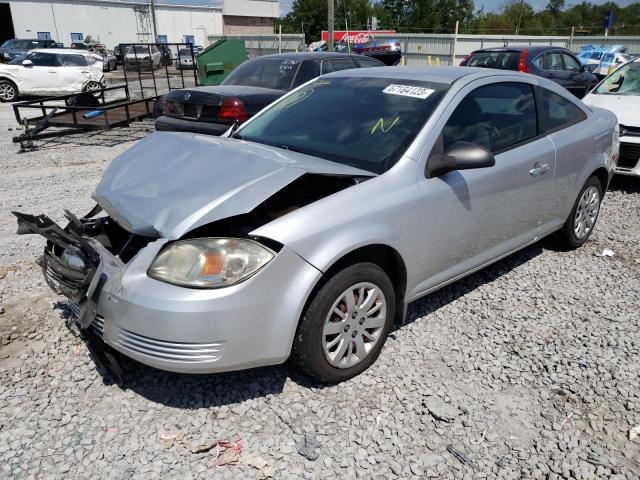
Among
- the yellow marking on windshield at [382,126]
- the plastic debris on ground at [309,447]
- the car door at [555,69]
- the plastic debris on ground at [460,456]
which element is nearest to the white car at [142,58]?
the car door at [555,69]

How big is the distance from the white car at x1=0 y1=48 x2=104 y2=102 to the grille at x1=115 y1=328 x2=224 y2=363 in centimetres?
1680

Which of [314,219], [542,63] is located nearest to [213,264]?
[314,219]

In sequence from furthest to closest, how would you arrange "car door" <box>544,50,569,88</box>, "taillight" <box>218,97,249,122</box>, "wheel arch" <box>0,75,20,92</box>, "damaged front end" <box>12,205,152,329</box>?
"wheel arch" <box>0,75,20,92</box>
"car door" <box>544,50,569,88</box>
"taillight" <box>218,97,249,122</box>
"damaged front end" <box>12,205,152,329</box>

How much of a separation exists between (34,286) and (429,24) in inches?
3102

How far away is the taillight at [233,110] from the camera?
24.2 ft

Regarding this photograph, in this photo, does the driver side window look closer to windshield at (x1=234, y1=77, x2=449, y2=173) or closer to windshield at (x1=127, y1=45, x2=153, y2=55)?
windshield at (x1=234, y1=77, x2=449, y2=173)

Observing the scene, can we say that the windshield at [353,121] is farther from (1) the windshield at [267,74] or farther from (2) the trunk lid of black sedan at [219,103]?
(1) the windshield at [267,74]

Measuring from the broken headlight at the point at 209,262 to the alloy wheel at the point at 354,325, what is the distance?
0.53 m

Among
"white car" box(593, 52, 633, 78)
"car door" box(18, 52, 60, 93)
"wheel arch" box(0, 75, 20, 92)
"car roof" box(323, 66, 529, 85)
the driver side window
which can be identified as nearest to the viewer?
the driver side window

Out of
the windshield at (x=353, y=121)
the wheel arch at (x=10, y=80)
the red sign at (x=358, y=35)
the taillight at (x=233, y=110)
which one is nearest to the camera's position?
the windshield at (x=353, y=121)

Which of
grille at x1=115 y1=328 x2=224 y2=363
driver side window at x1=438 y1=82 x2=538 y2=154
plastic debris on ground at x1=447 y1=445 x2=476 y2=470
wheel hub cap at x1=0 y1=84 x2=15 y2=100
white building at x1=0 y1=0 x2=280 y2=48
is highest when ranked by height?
white building at x1=0 y1=0 x2=280 y2=48

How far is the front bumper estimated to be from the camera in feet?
7.80

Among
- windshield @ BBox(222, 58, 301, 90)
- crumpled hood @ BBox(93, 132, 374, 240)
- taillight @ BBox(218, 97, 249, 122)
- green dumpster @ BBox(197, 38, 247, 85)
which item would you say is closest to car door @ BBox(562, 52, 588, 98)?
windshield @ BBox(222, 58, 301, 90)

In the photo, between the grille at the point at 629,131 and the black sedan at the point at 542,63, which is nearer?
the grille at the point at 629,131
